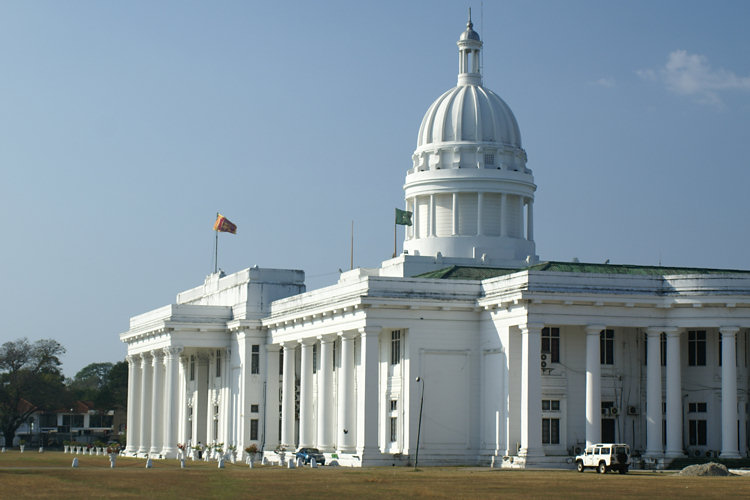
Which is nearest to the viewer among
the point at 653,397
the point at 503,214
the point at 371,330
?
the point at 653,397

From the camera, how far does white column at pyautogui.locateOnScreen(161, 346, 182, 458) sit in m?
99.4

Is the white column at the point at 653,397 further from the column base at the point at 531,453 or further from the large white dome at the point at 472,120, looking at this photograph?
the large white dome at the point at 472,120

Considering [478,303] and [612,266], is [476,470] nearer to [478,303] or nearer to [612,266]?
[478,303]

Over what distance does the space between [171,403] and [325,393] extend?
19826mm

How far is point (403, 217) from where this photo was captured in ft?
317

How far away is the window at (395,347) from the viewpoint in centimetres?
7862

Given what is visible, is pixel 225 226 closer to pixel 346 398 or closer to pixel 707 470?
pixel 346 398

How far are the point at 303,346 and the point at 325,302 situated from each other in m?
6.68

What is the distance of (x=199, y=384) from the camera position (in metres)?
106

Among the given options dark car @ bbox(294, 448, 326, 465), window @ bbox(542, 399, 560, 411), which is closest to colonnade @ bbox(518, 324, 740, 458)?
window @ bbox(542, 399, 560, 411)

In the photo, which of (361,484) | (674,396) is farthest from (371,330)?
(361,484)

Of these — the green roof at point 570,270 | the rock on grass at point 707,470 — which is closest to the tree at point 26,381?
the green roof at point 570,270

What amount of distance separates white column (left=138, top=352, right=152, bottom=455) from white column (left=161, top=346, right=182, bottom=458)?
8.32 metres

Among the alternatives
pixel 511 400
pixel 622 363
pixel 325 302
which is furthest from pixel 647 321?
pixel 325 302
